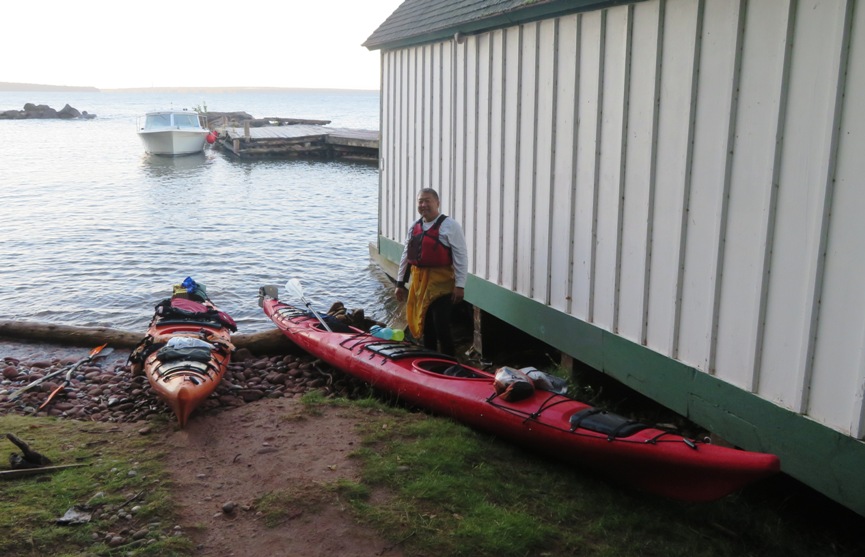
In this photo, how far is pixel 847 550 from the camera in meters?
4.66

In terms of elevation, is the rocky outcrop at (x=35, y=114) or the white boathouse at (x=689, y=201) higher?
the rocky outcrop at (x=35, y=114)

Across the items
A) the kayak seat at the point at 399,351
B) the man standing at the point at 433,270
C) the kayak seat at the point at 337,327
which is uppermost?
the man standing at the point at 433,270

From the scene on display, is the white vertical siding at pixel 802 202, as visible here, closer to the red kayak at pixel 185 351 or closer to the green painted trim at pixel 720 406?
the green painted trim at pixel 720 406

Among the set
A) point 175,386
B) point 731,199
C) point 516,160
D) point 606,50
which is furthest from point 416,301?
point 731,199

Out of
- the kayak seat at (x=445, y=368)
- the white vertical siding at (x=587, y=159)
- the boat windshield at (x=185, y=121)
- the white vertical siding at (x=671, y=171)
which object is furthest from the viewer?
the boat windshield at (x=185, y=121)

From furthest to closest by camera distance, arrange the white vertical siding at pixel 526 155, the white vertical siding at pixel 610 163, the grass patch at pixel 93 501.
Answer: the white vertical siding at pixel 526 155 → the white vertical siding at pixel 610 163 → the grass patch at pixel 93 501

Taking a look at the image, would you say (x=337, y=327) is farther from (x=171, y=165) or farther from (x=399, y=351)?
(x=171, y=165)

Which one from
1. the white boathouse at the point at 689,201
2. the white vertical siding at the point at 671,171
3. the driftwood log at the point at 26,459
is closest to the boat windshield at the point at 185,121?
the white boathouse at the point at 689,201

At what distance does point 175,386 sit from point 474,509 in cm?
296

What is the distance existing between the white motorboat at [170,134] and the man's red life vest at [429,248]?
32.4 metres

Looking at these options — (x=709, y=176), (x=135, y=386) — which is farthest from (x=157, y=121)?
(x=709, y=176)

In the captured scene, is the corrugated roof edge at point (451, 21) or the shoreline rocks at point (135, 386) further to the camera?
the shoreline rocks at point (135, 386)

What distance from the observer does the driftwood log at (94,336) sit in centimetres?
882

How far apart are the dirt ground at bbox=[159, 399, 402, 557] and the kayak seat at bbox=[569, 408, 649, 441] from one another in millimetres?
1478
